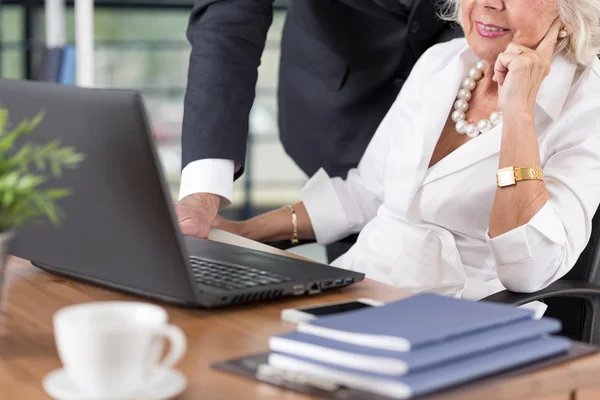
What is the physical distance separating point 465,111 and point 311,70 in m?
0.73

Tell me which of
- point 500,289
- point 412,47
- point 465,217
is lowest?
point 500,289

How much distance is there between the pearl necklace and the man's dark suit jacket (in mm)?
271

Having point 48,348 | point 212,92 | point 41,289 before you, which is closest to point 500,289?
point 212,92

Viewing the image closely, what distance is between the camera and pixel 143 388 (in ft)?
3.05

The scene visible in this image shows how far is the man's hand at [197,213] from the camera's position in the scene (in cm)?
182

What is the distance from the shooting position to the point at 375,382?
0.93 metres

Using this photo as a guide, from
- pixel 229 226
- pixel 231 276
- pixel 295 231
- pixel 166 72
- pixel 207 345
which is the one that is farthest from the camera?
pixel 166 72

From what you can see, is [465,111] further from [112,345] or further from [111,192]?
[112,345]

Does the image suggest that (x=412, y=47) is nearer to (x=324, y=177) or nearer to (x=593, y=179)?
(x=324, y=177)

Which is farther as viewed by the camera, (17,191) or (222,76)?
(222,76)

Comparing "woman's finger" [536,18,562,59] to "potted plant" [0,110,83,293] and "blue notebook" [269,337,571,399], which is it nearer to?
"blue notebook" [269,337,571,399]

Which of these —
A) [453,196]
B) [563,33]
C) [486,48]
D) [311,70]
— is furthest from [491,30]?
[311,70]

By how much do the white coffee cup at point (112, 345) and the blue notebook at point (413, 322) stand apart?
17 cm

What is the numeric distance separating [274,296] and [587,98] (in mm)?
953
